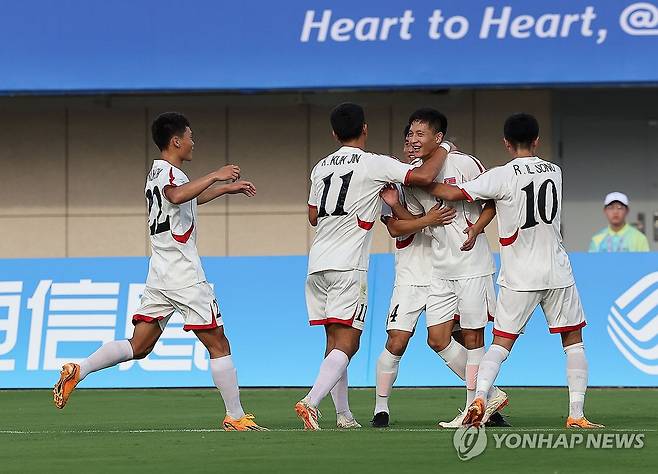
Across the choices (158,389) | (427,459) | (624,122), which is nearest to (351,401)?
(158,389)

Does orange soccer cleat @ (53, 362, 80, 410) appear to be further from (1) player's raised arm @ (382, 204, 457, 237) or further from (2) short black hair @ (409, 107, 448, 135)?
(2) short black hair @ (409, 107, 448, 135)

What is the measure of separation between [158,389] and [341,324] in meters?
5.49

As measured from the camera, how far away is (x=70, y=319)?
54.3 feet

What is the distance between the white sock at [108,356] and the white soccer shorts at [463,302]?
233 cm

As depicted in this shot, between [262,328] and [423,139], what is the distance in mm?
5617

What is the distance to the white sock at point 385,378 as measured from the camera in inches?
458

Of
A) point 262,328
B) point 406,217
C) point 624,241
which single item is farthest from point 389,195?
point 624,241

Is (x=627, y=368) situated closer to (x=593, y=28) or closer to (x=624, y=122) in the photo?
(x=593, y=28)

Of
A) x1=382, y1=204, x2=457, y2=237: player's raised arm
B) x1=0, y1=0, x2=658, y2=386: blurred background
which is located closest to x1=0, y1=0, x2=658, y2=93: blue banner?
x1=0, y1=0, x2=658, y2=386: blurred background

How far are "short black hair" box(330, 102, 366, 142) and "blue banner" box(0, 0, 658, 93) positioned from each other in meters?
8.68

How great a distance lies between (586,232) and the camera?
73.0 ft

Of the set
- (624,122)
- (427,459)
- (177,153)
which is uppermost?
(624,122)

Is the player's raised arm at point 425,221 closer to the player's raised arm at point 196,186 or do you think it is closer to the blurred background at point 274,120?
the player's raised arm at point 196,186

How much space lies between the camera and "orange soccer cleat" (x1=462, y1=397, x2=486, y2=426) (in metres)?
10.5
